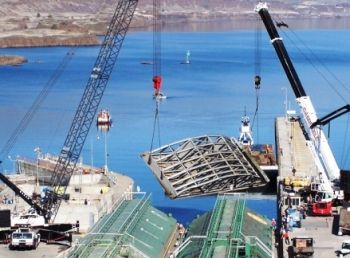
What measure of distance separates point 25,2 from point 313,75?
125004 millimetres

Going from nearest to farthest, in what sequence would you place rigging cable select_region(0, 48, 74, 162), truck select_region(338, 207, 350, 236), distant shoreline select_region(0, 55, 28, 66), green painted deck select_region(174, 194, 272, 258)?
green painted deck select_region(174, 194, 272, 258) → truck select_region(338, 207, 350, 236) → rigging cable select_region(0, 48, 74, 162) → distant shoreline select_region(0, 55, 28, 66)

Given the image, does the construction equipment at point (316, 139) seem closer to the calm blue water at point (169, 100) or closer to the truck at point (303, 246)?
the calm blue water at point (169, 100)

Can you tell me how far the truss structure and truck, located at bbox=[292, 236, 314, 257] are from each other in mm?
10786

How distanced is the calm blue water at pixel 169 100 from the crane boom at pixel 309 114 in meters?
3.81

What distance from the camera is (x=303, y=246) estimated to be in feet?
55.9

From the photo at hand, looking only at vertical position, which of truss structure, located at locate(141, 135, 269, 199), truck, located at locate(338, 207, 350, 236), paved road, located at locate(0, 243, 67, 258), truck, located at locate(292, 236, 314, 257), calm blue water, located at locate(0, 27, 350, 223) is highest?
truck, located at locate(292, 236, 314, 257)

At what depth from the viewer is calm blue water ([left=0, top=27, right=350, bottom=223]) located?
3819cm

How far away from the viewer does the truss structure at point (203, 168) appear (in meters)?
28.5

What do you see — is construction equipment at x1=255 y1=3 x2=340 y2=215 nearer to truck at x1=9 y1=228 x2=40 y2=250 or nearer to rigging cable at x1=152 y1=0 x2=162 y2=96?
rigging cable at x1=152 y1=0 x2=162 y2=96

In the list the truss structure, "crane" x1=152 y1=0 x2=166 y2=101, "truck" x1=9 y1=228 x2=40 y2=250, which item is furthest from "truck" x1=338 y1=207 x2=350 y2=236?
"crane" x1=152 y1=0 x2=166 y2=101

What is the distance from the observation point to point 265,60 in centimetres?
9238

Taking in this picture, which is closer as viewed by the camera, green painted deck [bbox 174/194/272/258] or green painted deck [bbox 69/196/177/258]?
green painted deck [bbox 174/194/272/258]

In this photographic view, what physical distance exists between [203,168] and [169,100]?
95.0 ft

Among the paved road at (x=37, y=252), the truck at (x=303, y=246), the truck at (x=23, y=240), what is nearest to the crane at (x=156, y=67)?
the paved road at (x=37, y=252)
